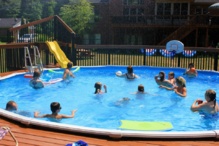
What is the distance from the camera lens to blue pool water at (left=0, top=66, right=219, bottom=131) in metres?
7.51

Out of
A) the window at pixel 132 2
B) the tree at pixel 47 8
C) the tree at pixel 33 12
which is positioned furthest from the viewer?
the tree at pixel 33 12

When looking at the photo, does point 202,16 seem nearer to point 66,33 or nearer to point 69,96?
point 66,33

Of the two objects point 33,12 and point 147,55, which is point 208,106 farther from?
point 33,12

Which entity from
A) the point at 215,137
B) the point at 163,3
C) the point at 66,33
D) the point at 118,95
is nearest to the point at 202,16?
the point at 163,3

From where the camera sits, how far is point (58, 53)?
49.2ft

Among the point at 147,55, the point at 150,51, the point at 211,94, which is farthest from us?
the point at 147,55

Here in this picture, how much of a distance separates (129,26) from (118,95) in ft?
65.7

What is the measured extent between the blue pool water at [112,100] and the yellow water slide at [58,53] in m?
0.83

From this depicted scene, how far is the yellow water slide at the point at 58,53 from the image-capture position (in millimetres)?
14452

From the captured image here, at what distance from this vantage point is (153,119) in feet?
25.4

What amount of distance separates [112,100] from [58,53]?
6.17 metres

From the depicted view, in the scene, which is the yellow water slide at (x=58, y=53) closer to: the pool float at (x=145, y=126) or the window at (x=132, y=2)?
the pool float at (x=145, y=126)

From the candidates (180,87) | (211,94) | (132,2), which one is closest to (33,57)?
(180,87)

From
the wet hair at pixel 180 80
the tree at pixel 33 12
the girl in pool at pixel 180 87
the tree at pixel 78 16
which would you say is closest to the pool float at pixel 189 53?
the girl in pool at pixel 180 87
